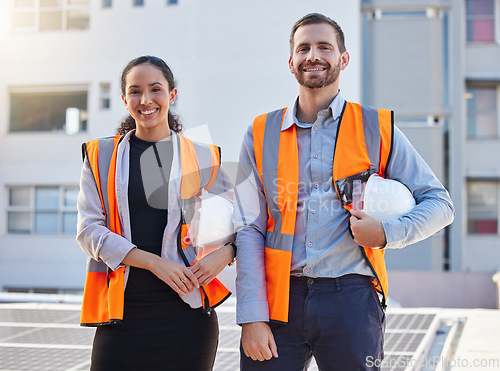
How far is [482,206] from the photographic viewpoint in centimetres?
1684

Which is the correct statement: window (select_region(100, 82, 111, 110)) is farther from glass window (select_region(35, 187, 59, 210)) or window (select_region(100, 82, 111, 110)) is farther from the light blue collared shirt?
the light blue collared shirt

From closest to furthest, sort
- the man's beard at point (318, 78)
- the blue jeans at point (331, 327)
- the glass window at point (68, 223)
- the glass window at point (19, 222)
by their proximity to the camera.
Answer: the blue jeans at point (331, 327)
the man's beard at point (318, 78)
the glass window at point (68, 223)
the glass window at point (19, 222)

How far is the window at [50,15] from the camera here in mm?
17281

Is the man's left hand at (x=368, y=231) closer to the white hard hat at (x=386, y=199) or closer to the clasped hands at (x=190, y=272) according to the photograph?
the white hard hat at (x=386, y=199)

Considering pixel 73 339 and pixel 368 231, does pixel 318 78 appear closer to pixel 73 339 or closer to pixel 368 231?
pixel 368 231

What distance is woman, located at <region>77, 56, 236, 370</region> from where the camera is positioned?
2.48 meters

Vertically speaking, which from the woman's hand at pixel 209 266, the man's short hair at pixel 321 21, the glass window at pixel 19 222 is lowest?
the glass window at pixel 19 222

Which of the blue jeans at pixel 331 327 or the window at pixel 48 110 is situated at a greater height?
the window at pixel 48 110

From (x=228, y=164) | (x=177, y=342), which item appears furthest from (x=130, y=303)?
(x=228, y=164)

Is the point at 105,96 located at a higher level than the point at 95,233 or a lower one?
higher

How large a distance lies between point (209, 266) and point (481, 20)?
54.5 ft

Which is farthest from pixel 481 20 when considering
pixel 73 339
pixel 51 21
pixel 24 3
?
pixel 73 339

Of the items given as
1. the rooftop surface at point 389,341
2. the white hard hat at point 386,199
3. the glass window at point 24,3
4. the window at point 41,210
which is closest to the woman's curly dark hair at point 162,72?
the white hard hat at point 386,199

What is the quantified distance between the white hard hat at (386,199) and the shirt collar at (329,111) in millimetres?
309
